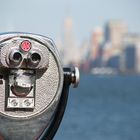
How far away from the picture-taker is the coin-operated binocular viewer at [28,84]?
2.91 metres

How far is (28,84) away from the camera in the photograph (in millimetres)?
2916

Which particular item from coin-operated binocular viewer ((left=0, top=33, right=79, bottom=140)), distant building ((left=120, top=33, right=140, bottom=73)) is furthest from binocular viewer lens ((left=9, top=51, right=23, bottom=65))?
distant building ((left=120, top=33, right=140, bottom=73))

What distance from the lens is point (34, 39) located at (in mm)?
2969

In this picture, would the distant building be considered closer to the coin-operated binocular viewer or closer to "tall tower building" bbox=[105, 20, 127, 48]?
"tall tower building" bbox=[105, 20, 127, 48]

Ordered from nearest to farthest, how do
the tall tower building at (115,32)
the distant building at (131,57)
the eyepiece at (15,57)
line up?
the eyepiece at (15,57) < the distant building at (131,57) < the tall tower building at (115,32)

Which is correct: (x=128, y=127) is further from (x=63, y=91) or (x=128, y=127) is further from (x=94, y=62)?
(x=94, y=62)

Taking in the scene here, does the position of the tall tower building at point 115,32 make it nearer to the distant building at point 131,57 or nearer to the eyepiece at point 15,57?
the distant building at point 131,57

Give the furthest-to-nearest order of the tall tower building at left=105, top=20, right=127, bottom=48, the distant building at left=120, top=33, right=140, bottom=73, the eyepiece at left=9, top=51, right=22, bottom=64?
1. the tall tower building at left=105, top=20, right=127, bottom=48
2. the distant building at left=120, top=33, right=140, bottom=73
3. the eyepiece at left=9, top=51, right=22, bottom=64

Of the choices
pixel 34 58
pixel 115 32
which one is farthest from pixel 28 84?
pixel 115 32

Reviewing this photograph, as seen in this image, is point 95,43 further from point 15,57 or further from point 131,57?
point 15,57

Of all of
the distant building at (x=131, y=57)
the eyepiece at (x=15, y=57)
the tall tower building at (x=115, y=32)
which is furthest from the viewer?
the tall tower building at (x=115, y=32)

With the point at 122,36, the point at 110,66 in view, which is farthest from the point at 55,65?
the point at 122,36

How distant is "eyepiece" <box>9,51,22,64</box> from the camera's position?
2.91m

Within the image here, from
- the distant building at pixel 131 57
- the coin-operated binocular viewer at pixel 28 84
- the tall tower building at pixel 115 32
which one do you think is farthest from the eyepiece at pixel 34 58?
the tall tower building at pixel 115 32
